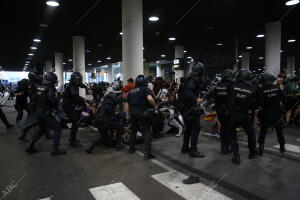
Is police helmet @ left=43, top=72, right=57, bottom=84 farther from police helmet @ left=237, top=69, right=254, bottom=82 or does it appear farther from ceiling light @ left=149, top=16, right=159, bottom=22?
ceiling light @ left=149, top=16, right=159, bottom=22

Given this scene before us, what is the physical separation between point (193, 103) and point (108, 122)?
2165 mm

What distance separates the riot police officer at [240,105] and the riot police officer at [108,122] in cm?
279

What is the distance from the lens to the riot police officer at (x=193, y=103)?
5.78 metres

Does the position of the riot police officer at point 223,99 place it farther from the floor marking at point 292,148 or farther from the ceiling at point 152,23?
the ceiling at point 152,23

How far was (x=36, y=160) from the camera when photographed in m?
5.96

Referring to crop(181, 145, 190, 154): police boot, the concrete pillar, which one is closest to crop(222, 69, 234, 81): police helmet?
crop(181, 145, 190, 154): police boot

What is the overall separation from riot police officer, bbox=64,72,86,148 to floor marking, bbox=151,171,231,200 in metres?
3.13

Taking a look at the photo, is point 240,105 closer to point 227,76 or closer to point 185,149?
point 227,76

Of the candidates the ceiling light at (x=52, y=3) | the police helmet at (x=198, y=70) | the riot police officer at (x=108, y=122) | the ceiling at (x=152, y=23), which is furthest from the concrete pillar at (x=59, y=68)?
the police helmet at (x=198, y=70)

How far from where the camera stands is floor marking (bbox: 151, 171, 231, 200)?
4.02m

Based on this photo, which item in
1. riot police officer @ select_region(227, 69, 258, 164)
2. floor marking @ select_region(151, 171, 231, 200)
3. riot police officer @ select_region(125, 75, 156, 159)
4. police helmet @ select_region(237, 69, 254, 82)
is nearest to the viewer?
floor marking @ select_region(151, 171, 231, 200)

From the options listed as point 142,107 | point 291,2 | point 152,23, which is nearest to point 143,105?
point 142,107

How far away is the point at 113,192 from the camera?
4.22 metres

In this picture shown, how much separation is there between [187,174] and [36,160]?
11.1ft
